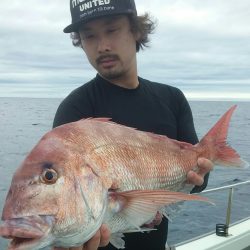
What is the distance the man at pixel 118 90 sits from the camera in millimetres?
2807

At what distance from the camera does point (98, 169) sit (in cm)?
203

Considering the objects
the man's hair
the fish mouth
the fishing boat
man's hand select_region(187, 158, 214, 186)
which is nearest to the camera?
the fish mouth

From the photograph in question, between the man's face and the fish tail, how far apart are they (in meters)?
0.71

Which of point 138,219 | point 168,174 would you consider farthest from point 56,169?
point 168,174

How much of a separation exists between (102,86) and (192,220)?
812cm

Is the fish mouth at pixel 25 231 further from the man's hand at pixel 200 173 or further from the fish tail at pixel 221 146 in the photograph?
the fish tail at pixel 221 146

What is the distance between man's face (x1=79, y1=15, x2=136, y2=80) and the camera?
288cm

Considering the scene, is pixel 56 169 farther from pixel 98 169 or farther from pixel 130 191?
pixel 130 191

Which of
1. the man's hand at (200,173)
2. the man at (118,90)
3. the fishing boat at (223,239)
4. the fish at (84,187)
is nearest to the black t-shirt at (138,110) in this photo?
the man at (118,90)

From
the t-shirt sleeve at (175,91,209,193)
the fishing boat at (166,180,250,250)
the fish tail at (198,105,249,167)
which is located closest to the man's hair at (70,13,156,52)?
the t-shirt sleeve at (175,91,209,193)

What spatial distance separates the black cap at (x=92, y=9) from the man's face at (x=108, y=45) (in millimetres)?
56

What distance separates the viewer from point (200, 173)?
110 inches

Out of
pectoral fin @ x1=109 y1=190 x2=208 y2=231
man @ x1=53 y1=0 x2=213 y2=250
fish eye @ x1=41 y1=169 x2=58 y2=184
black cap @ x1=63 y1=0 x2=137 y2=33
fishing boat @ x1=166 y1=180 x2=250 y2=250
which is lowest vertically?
fishing boat @ x1=166 y1=180 x2=250 y2=250

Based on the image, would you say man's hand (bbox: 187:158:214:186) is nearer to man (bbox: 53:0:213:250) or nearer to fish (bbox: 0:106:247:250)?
man (bbox: 53:0:213:250)
